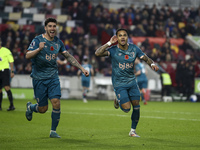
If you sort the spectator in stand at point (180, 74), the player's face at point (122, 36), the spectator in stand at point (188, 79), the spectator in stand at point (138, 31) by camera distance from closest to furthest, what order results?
the player's face at point (122, 36) → the spectator in stand at point (188, 79) → the spectator in stand at point (180, 74) → the spectator in stand at point (138, 31)

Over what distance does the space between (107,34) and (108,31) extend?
0.73ft

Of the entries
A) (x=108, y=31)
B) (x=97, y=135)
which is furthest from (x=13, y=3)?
(x=97, y=135)

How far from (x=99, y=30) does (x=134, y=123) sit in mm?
21465

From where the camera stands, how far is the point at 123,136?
30.7ft

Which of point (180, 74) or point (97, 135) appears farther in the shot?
point (180, 74)

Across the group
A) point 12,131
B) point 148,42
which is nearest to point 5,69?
point 12,131

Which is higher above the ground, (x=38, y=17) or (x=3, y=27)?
(x=38, y=17)

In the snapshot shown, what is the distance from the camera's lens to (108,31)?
2972 centimetres

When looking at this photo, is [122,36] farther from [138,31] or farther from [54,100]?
[138,31]

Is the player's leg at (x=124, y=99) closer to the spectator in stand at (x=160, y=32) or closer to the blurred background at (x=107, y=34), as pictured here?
the blurred background at (x=107, y=34)

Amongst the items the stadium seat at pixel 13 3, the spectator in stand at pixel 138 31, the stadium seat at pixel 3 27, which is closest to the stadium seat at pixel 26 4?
the stadium seat at pixel 13 3

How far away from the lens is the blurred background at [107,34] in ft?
86.4

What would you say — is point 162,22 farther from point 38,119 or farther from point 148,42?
point 38,119

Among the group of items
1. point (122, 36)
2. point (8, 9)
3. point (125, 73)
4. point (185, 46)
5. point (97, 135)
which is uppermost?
point (8, 9)
